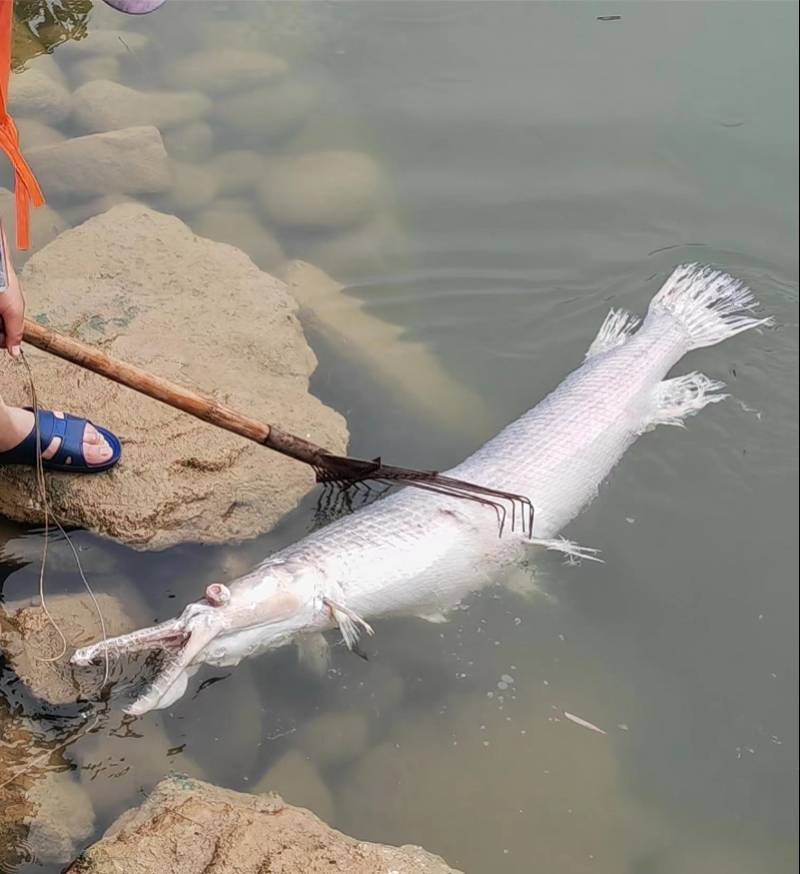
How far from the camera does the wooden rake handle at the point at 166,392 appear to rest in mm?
3686

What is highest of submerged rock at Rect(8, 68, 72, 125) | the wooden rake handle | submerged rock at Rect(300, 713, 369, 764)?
submerged rock at Rect(8, 68, 72, 125)

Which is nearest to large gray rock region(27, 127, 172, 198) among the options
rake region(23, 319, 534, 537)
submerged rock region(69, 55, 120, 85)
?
submerged rock region(69, 55, 120, 85)

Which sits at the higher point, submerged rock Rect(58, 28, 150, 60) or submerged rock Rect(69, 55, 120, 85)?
submerged rock Rect(58, 28, 150, 60)

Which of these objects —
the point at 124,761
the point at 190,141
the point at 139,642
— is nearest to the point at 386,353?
the point at 190,141

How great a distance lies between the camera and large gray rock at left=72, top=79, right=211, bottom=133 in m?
6.57

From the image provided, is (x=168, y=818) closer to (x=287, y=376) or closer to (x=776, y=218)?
(x=287, y=376)

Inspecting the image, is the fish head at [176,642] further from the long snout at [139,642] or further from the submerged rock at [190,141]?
the submerged rock at [190,141]

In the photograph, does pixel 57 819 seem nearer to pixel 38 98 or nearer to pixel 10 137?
pixel 10 137

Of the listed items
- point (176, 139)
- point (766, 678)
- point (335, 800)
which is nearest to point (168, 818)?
point (335, 800)

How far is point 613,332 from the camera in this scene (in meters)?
5.79

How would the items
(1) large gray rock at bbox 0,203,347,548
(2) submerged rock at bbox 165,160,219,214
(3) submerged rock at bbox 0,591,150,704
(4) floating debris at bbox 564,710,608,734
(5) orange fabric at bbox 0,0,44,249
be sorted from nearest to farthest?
(5) orange fabric at bbox 0,0,44,249, (3) submerged rock at bbox 0,591,150,704, (1) large gray rock at bbox 0,203,347,548, (4) floating debris at bbox 564,710,608,734, (2) submerged rock at bbox 165,160,219,214

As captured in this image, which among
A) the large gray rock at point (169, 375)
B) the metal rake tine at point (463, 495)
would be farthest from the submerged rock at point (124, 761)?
the metal rake tine at point (463, 495)

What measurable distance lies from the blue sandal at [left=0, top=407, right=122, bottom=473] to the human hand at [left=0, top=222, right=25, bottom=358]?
605mm

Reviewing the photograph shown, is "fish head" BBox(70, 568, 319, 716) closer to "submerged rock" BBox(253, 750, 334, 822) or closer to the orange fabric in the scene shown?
"submerged rock" BBox(253, 750, 334, 822)
